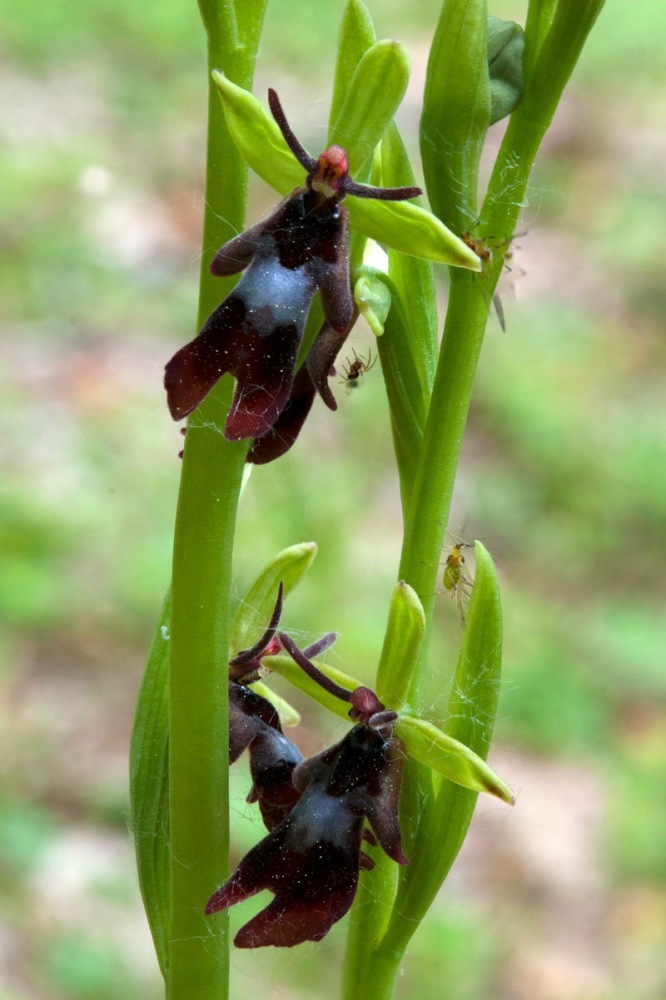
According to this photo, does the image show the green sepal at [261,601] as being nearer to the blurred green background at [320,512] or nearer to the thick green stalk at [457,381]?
the thick green stalk at [457,381]

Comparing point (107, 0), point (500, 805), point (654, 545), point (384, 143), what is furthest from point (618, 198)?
point (384, 143)

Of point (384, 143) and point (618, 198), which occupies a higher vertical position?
point (618, 198)

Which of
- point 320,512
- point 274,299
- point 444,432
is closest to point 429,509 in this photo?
point 444,432

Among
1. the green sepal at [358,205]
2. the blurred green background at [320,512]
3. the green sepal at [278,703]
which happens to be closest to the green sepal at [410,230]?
the green sepal at [358,205]

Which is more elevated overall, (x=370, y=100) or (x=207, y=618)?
(x=370, y=100)

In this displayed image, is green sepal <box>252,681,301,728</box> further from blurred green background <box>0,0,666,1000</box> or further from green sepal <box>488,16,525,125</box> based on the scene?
blurred green background <box>0,0,666,1000</box>

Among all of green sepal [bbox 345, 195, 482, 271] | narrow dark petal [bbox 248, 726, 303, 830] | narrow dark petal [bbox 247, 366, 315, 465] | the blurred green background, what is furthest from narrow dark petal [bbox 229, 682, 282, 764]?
the blurred green background

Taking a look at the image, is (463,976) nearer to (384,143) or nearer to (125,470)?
(125,470)

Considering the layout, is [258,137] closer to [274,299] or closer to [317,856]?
[274,299]
